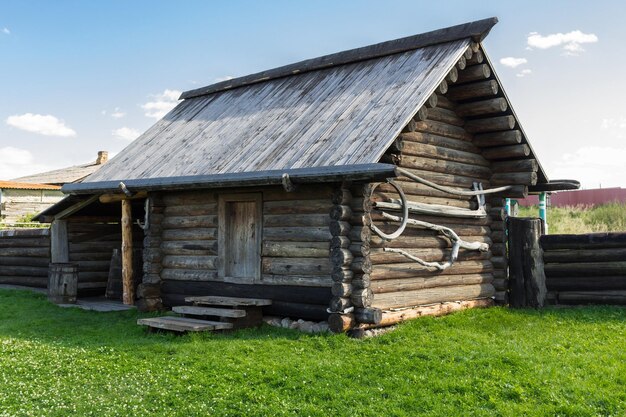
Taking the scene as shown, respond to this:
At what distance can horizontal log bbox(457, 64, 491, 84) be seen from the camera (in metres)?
12.2

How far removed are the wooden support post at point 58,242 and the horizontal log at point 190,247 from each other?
3.91 metres

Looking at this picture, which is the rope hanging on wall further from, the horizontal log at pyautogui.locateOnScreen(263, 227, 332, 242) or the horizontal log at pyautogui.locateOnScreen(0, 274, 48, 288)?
the horizontal log at pyautogui.locateOnScreen(0, 274, 48, 288)

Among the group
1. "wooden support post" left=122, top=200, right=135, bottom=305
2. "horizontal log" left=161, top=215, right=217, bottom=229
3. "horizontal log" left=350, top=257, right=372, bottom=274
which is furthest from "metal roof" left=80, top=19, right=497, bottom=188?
"horizontal log" left=350, top=257, right=372, bottom=274

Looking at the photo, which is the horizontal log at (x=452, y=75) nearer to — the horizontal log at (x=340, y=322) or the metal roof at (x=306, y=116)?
the metal roof at (x=306, y=116)

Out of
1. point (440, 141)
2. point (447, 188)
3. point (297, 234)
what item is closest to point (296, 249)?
point (297, 234)

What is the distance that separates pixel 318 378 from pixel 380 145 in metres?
3.65

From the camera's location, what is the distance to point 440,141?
1306cm

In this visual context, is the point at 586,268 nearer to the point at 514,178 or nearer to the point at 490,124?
the point at 514,178

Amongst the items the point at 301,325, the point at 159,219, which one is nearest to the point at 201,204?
the point at 159,219

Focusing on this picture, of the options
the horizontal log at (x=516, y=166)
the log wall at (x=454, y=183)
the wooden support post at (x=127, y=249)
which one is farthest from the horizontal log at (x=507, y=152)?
the wooden support post at (x=127, y=249)

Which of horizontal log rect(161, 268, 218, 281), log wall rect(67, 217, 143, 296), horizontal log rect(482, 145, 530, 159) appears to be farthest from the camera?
log wall rect(67, 217, 143, 296)

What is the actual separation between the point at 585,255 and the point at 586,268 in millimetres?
261

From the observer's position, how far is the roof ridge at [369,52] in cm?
1189

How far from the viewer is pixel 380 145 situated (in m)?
10.1
